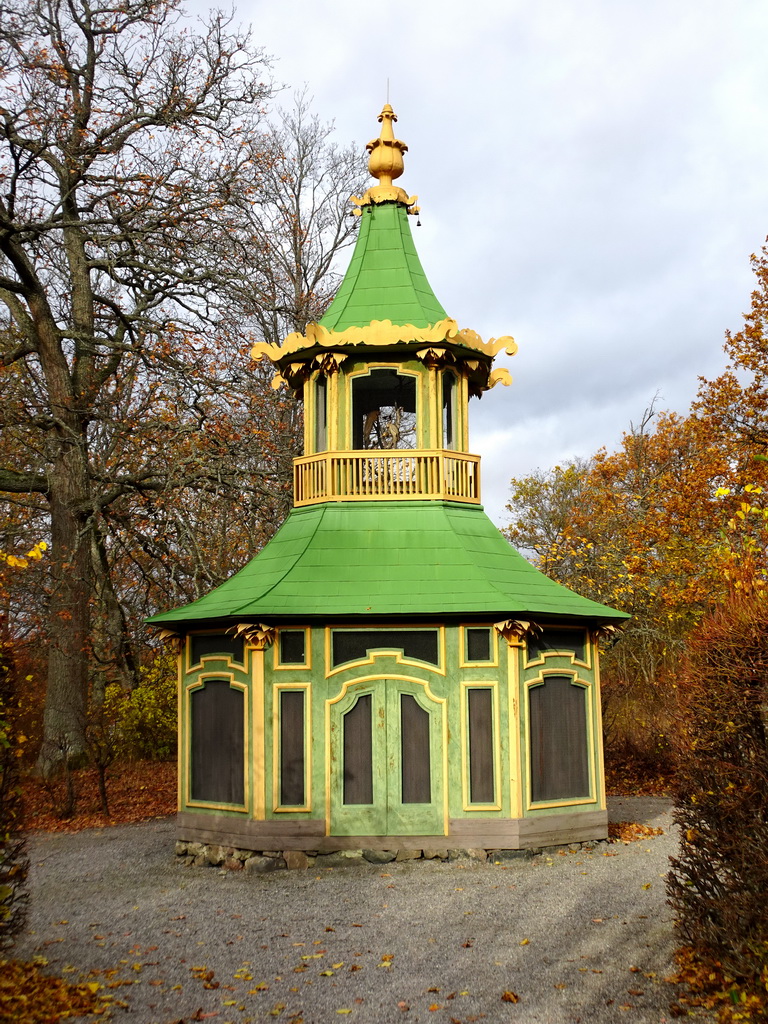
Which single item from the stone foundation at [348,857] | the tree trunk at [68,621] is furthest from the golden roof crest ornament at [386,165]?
the stone foundation at [348,857]

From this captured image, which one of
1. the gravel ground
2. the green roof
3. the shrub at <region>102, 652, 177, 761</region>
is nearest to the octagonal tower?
the gravel ground

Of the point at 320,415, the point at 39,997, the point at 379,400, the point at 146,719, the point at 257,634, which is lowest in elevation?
the point at 39,997

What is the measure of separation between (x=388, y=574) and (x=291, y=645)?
146cm

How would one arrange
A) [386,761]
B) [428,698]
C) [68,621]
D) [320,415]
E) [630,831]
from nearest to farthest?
1. [386,761]
2. [428,698]
3. [630,831]
4. [320,415]
5. [68,621]

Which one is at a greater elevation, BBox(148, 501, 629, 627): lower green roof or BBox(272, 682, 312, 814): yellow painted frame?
BBox(148, 501, 629, 627): lower green roof

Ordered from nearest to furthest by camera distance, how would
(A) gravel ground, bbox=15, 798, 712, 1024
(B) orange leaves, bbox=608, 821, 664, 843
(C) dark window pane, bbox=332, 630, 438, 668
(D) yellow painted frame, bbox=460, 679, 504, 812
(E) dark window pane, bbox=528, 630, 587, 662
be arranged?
(A) gravel ground, bbox=15, 798, 712, 1024, (D) yellow painted frame, bbox=460, 679, 504, 812, (C) dark window pane, bbox=332, 630, 438, 668, (E) dark window pane, bbox=528, 630, 587, 662, (B) orange leaves, bbox=608, 821, 664, 843

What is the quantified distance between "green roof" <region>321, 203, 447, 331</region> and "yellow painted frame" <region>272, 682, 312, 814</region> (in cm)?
507

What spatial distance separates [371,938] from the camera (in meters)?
8.55

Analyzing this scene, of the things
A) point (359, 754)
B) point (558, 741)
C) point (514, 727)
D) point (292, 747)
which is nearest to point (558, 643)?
point (558, 741)

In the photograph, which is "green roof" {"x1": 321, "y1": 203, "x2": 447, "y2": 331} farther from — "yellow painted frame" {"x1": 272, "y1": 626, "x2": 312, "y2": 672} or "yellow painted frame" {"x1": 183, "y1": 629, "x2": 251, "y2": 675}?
"yellow painted frame" {"x1": 183, "y1": 629, "x2": 251, "y2": 675}

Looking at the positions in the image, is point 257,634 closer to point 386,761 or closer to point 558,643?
point 386,761

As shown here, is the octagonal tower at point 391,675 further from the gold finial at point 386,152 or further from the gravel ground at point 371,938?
the gold finial at point 386,152

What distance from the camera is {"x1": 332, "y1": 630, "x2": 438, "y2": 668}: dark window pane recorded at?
11992 mm

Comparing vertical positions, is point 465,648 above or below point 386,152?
below
